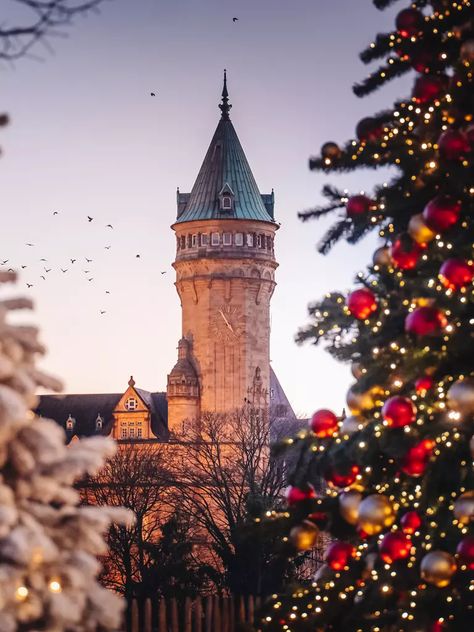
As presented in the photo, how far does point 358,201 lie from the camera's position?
24.7ft

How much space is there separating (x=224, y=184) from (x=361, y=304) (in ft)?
212

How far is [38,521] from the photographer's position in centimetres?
546

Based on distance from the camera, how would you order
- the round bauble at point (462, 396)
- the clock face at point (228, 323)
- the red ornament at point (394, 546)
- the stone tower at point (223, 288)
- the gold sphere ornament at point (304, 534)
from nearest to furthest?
the round bauble at point (462, 396), the red ornament at point (394, 546), the gold sphere ornament at point (304, 534), the stone tower at point (223, 288), the clock face at point (228, 323)

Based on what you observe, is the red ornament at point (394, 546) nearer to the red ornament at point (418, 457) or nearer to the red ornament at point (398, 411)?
the red ornament at point (418, 457)

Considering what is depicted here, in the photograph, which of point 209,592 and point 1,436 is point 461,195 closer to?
point 1,436

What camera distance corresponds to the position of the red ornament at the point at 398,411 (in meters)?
6.63

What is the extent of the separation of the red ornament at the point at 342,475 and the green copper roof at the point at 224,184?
2524 inches

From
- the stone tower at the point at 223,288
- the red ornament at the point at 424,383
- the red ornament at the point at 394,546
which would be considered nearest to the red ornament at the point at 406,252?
the red ornament at the point at 424,383

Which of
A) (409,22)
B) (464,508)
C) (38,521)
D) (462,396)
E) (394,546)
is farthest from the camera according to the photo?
(409,22)

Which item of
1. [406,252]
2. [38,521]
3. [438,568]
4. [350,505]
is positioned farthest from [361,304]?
[38,521]

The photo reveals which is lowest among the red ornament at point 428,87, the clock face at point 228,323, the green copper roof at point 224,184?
the red ornament at point 428,87

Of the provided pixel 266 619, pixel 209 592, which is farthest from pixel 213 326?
pixel 266 619

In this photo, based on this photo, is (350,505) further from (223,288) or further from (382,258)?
(223,288)

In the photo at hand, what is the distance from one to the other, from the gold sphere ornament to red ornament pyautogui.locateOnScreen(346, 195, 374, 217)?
162cm
